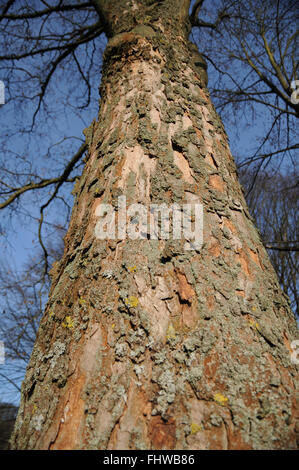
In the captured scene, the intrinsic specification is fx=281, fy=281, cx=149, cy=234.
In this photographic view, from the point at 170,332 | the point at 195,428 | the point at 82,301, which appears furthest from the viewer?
the point at 82,301

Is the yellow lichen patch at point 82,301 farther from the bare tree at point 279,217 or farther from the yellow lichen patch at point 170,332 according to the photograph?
the bare tree at point 279,217

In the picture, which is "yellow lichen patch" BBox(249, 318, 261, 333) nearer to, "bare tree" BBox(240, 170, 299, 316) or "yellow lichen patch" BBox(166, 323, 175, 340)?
"yellow lichen patch" BBox(166, 323, 175, 340)

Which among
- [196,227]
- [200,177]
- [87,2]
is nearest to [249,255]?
[196,227]

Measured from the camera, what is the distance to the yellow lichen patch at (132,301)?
88 cm

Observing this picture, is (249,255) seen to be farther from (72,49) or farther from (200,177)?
(72,49)

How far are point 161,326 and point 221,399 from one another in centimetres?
24

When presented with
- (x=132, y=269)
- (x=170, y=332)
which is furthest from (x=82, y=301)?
(x=170, y=332)

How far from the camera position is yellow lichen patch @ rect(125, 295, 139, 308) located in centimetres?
88

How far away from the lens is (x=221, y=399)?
2.38ft

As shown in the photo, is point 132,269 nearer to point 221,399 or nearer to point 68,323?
point 68,323

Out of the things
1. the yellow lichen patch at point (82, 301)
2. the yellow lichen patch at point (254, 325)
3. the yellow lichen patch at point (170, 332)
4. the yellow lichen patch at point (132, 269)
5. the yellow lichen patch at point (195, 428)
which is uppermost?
the yellow lichen patch at point (132, 269)

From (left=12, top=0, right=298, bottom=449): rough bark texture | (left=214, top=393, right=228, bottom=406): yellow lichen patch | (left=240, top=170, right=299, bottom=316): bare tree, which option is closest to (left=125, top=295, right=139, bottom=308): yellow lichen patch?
(left=12, top=0, right=298, bottom=449): rough bark texture

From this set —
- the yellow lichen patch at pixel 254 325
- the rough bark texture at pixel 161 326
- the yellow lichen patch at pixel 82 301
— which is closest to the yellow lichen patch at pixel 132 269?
the rough bark texture at pixel 161 326

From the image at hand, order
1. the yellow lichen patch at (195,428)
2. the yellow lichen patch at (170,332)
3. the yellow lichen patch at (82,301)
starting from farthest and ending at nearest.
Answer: the yellow lichen patch at (82,301) < the yellow lichen patch at (170,332) < the yellow lichen patch at (195,428)
